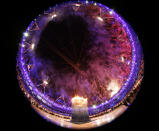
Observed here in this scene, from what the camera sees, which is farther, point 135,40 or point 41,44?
point 41,44

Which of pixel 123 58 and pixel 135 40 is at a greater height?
pixel 135 40

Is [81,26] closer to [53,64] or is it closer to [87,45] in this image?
[87,45]

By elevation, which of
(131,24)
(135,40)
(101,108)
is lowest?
(101,108)

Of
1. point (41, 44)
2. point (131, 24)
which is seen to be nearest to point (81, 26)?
point (41, 44)

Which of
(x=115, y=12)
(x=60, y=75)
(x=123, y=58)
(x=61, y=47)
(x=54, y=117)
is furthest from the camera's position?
(x=61, y=47)

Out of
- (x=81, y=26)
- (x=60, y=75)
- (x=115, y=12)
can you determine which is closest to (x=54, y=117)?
(x=60, y=75)

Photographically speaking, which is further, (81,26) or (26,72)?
(81,26)

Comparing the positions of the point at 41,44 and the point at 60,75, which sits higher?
the point at 41,44

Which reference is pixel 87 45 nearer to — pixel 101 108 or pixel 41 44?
pixel 41 44

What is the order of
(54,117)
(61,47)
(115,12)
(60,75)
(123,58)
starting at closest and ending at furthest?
(115,12) → (54,117) → (123,58) → (60,75) → (61,47)
